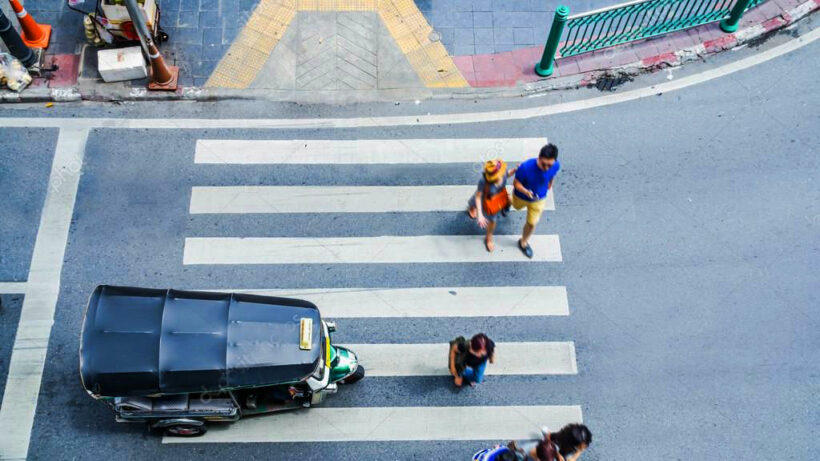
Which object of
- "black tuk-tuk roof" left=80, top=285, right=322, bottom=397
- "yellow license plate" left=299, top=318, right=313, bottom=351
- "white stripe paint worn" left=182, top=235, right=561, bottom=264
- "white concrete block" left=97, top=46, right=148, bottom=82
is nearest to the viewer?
"black tuk-tuk roof" left=80, top=285, right=322, bottom=397

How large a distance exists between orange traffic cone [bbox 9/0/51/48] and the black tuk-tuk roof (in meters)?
5.30

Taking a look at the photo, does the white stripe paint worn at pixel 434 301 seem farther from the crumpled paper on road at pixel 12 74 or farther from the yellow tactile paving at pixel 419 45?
the crumpled paper on road at pixel 12 74

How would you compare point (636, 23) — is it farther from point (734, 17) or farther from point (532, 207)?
point (532, 207)

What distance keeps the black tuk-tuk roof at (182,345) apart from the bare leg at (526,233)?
3.25 m

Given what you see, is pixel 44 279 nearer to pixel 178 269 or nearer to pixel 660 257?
pixel 178 269

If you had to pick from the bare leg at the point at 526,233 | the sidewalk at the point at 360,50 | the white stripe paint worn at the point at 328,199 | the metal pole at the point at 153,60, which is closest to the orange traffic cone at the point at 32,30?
the sidewalk at the point at 360,50

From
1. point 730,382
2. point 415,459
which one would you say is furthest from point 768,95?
point 415,459

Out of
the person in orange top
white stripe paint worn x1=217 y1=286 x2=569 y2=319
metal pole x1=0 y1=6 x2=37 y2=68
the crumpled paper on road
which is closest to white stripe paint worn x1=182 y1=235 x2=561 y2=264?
the person in orange top

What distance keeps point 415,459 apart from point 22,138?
23.8ft

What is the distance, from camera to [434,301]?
9750 millimetres

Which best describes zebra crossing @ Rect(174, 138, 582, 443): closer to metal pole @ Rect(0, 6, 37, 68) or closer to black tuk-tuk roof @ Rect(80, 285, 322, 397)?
black tuk-tuk roof @ Rect(80, 285, 322, 397)

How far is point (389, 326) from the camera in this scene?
959 cm

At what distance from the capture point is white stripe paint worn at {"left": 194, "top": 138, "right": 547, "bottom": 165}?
10.6 metres

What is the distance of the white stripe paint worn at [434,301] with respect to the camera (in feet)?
31.7
